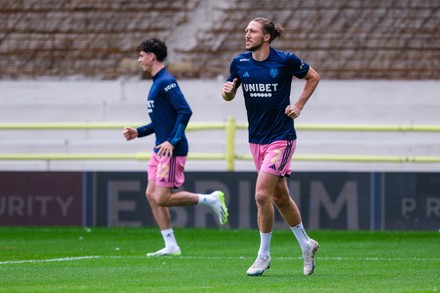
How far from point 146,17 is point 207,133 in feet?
8.92

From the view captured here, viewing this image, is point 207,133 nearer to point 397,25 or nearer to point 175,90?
Result: point 397,25

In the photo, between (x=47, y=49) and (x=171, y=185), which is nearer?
(x=171, y=185)

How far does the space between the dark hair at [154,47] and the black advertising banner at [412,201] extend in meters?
4.66

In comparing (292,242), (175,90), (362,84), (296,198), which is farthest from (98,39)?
(175,90)

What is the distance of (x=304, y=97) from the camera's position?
8.06 m

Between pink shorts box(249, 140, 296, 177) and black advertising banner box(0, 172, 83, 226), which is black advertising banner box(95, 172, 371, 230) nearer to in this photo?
black advertising banner box(0, 172, 83, 226)

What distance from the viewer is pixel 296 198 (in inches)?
Result: 565

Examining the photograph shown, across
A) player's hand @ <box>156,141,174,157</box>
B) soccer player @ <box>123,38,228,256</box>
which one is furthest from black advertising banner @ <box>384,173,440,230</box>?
player's hand @ <box>156,141,174,157</box>

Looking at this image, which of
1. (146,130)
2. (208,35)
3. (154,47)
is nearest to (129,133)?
(146,130)

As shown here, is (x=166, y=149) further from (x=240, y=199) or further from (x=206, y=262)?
(x=240, y=199)

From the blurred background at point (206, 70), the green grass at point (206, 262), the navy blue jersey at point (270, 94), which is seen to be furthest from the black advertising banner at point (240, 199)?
the navy blue jersey at point (270, 94)

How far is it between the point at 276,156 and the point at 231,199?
655 centimetres

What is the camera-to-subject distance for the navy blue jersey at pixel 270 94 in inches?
317

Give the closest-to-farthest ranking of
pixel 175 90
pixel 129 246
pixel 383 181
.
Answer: pixel 175 90 < pixel 129 246 < pixel 383 181
